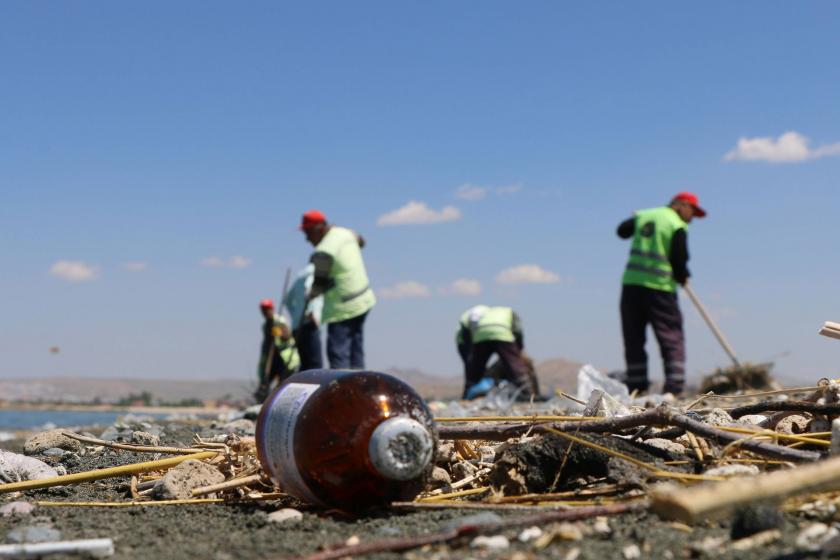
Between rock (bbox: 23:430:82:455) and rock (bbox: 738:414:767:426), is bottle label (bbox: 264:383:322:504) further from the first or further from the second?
rock (bbox: 23:430:82:455)

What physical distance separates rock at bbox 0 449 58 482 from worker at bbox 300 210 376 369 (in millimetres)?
5715

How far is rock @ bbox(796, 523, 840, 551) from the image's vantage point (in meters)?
1.76

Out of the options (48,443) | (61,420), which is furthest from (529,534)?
(61,420)

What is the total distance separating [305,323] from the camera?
34.7ft

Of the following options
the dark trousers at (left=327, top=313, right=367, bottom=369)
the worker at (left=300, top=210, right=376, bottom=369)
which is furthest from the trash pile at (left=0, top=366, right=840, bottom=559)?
the worker at (left=300, top=210, right=376, bottom=369)

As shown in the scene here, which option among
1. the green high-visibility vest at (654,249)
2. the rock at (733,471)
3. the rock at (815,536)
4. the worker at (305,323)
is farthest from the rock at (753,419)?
the worker at (305,323)

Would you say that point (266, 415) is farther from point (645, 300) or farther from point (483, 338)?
point (483, 338)

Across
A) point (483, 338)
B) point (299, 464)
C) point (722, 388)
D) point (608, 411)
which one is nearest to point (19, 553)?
point (299, 464)

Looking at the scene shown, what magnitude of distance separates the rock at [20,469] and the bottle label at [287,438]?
1104 millimetres

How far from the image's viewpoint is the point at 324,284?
9.30m

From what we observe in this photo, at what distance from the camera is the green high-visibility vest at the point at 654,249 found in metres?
9.07

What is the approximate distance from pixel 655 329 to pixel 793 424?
6345 millimetres

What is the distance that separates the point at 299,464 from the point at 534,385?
33.7 ft

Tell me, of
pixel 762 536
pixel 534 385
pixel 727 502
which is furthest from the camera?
pixel 534 385
